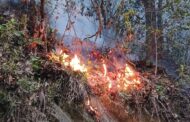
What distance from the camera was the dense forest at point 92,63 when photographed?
14.6 ft

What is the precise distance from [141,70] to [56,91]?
3049 mm

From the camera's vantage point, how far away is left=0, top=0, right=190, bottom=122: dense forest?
4.45 m

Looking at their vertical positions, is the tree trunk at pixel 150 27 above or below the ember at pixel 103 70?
above

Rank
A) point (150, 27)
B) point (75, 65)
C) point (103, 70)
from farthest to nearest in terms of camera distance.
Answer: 1. point (150, 27)
2. point (103, 70)
3. point (75, 65)

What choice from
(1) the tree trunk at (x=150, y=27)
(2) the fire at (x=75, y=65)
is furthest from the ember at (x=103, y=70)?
(1) the tree trunk at (x=150, y=27)

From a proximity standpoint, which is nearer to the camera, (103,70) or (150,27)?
(103,70)

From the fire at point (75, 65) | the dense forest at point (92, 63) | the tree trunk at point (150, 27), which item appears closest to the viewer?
the dense forest at point (92, 63)

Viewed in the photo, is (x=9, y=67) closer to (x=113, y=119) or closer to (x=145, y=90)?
(x=113, y=119)

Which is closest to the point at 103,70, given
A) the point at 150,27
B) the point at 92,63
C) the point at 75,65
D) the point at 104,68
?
the point at 104,68

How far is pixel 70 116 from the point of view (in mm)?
4922

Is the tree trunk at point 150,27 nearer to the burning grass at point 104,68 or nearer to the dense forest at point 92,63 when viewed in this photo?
the dense forest at point 92,63

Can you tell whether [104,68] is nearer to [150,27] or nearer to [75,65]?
[75,65]

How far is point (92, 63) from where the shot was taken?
22.7 feet

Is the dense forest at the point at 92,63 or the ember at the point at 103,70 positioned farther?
the ember at the point at 103,70
